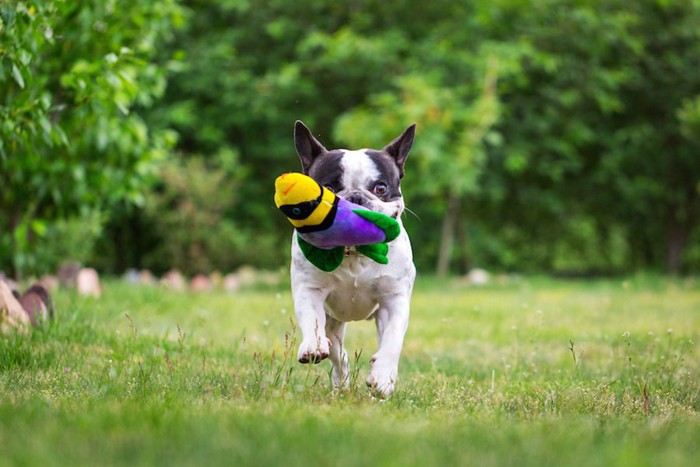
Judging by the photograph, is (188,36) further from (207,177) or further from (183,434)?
(183,434)

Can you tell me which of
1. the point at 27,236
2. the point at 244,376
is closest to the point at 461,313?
the point at 27,236

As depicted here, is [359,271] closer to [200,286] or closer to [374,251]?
[374,251]

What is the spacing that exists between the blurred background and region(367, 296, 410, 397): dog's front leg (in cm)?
657

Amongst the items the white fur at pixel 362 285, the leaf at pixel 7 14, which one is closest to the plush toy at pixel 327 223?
the white fur at pixel 362 285

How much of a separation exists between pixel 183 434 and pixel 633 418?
6.00ft

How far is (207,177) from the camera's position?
12.6 meters

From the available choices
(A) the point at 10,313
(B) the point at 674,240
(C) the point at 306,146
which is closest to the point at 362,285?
(C) the point at 306,146

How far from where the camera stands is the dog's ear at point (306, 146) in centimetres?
407

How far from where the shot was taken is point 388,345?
150 inches

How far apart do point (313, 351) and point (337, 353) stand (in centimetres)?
67

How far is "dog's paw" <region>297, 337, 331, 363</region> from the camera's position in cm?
357

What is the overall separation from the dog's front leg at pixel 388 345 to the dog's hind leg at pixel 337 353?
268 mm

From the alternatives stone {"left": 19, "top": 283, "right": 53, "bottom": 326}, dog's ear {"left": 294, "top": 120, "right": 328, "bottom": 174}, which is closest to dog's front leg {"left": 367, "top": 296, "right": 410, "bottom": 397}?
dog's ear {"left": 294, "top": 120, "right": 328, "bottom": 174}

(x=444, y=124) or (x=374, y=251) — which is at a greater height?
(x=374, y=251)
